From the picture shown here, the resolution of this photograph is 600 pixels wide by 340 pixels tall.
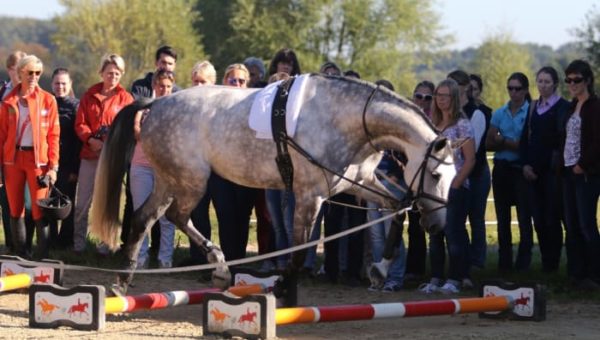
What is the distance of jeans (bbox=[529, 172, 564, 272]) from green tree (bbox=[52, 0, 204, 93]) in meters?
50.9

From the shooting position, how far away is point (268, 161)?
8.43 metres

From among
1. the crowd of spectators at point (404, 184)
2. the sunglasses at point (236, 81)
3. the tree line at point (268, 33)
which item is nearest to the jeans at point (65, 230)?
the crowd of spectators at point (404, 184)

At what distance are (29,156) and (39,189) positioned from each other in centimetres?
34

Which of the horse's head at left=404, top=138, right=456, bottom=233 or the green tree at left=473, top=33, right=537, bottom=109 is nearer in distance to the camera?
the horse's head at left=404, top=138, right=456, bottom=233

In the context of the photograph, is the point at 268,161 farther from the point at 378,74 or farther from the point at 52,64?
the point at 52,64

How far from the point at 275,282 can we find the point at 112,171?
67.8 inches

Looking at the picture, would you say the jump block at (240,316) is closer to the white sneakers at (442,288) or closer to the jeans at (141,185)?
the white sneakers at (442,288)

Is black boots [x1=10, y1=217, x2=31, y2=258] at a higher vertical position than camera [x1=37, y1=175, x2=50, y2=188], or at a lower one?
lower

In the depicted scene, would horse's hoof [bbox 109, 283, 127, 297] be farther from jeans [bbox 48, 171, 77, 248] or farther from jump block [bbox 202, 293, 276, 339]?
jeans [bbox 48, 171, 77, 248]

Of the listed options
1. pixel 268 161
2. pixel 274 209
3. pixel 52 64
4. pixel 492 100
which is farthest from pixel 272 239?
pixel 52 64

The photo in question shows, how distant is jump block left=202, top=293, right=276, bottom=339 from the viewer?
734cm

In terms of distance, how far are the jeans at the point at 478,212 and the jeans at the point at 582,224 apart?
921 mm

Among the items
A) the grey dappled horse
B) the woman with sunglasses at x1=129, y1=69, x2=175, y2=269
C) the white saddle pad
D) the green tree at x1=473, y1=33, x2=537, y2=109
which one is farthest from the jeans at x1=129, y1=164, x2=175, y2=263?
the green tree at x1=473, y1=33, x2=537, y2=109

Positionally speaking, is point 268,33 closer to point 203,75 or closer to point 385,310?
point 203,75
